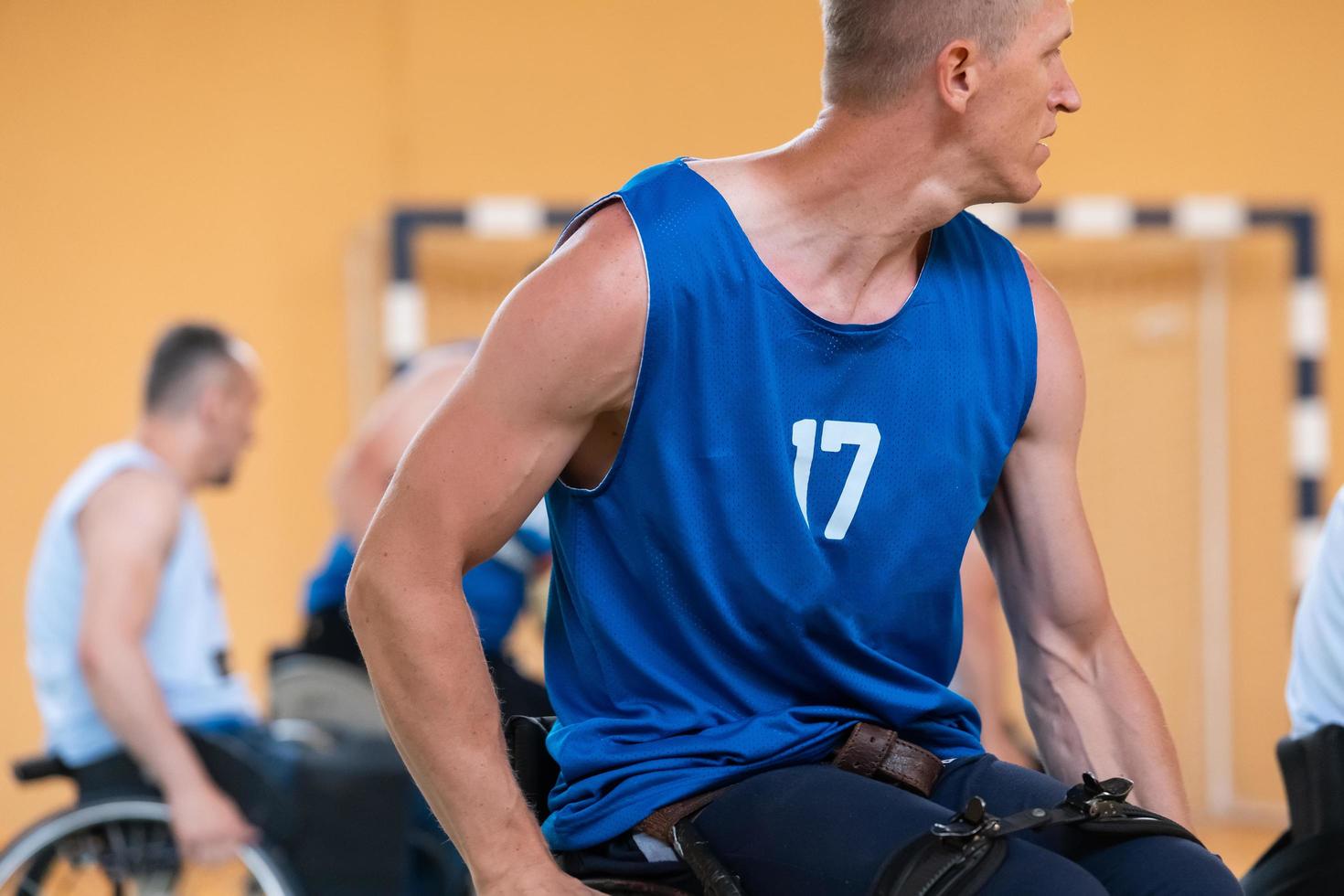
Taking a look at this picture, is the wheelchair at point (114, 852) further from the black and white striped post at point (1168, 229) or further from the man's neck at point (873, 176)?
the black and white striped post at point (1168, 229)

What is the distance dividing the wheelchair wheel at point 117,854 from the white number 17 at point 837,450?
203cm

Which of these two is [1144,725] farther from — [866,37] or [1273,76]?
[1273,76]

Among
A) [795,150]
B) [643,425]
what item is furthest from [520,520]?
[795,150]

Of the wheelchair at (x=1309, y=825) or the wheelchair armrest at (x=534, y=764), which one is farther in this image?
the wheelchair at (x=1309, y=825)

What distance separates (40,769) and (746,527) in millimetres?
2227

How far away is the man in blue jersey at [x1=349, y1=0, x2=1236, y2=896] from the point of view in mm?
1207

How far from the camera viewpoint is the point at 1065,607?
57.7 inches

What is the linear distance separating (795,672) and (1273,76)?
5409 millimetres

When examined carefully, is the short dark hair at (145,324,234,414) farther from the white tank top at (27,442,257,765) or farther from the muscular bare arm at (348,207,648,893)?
the muscular bare arm at (348,207,648,893)

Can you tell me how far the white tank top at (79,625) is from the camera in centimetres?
311

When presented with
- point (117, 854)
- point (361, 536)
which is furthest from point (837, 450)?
point (117, 854)

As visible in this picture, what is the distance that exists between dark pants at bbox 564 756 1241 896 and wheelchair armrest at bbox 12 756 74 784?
206cm

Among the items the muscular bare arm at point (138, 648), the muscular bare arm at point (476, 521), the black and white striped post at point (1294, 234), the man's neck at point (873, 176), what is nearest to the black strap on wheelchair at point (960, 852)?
the muscular bare arm at point (476, 521)

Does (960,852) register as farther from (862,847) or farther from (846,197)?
(846,197)
